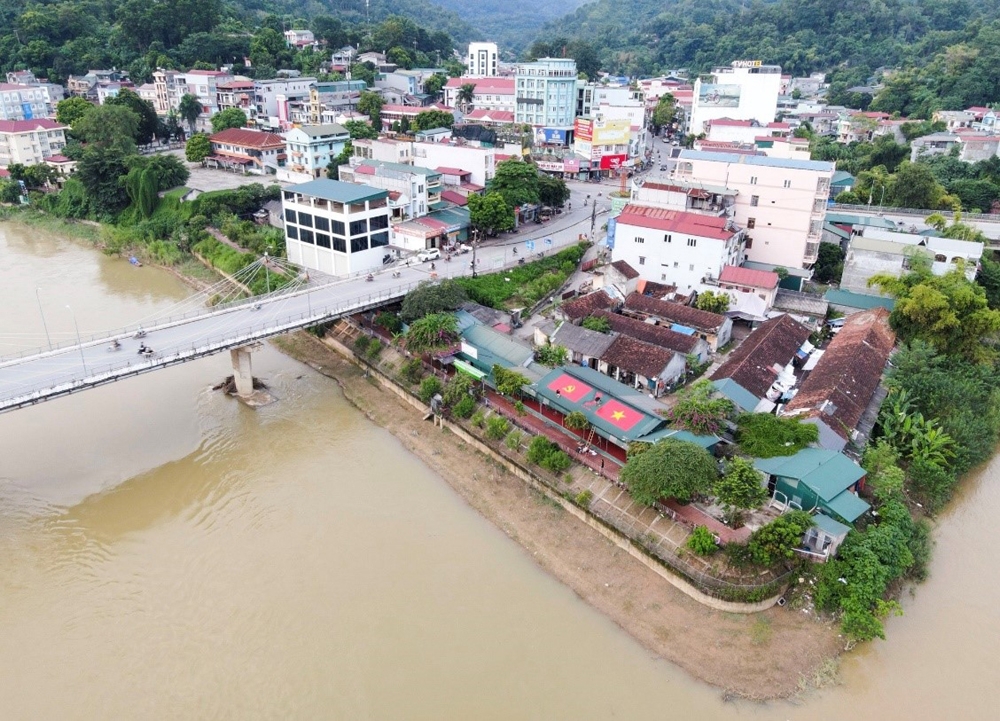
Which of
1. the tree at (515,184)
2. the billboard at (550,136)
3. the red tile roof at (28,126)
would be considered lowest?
the tree at (515,184)

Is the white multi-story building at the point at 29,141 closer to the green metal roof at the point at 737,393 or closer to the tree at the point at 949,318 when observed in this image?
the green metal roof at the point at 737,393

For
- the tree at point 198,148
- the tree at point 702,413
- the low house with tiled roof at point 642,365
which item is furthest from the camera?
the tree at point 198,148

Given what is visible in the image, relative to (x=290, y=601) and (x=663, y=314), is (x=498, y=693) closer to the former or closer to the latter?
(x=290, y=601)

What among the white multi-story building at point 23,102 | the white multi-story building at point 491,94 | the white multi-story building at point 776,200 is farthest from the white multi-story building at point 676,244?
the white multi-story building at point 23,102

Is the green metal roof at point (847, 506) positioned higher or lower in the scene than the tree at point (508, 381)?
lower

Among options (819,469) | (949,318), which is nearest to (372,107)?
(949,318)

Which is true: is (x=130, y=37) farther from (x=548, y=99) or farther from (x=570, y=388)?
(x=570, y=388)

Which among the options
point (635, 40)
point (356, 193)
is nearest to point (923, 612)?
point (356, 193)
